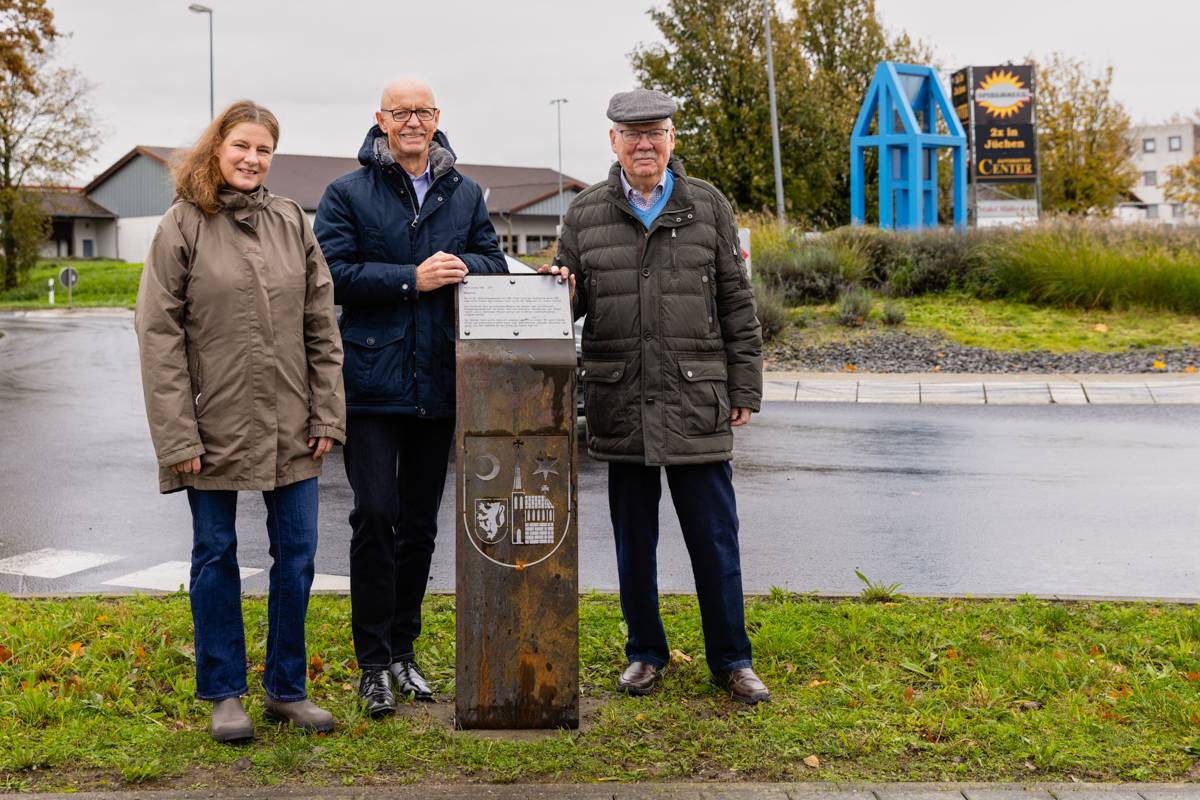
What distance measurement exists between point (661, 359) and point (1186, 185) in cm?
7098

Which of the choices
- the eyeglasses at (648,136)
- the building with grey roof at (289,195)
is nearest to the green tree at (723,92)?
the eyeglasses at (648,136)

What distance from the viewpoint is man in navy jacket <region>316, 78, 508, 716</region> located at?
178 inches

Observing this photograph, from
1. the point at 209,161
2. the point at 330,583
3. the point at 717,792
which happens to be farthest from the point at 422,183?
the point at 330,583

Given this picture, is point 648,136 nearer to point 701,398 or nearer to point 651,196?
point 651,196

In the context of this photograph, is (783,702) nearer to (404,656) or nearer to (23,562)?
(404,656)

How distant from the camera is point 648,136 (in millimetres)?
4715

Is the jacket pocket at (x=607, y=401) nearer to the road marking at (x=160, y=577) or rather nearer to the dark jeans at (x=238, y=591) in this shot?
the dark jeans at (x=238, y=591)

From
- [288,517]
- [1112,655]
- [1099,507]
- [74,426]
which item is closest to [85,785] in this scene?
[288,517]

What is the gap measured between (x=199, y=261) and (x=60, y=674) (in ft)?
5.87

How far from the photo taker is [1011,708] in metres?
4.51

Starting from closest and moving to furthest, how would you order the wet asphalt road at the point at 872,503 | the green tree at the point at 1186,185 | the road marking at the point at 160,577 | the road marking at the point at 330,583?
the road marking at the point at 330,583 → the road marking at the point at 160,577 → the wet asphalt road at the point at 872,503 → the green tree at the point at 1186,185

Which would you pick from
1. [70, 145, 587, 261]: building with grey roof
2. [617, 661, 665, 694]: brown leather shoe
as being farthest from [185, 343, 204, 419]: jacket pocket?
[70, 145, 587, 261]: building with grey roof

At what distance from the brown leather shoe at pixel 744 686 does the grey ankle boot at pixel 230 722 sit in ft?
5.44

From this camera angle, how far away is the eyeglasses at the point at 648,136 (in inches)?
186
